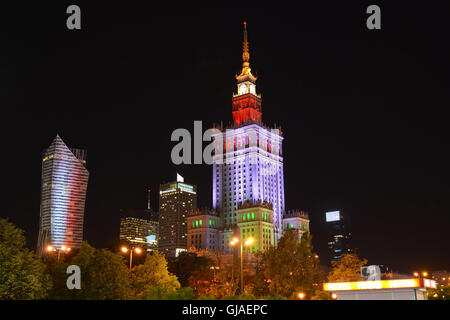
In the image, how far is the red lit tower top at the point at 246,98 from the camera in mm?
190875

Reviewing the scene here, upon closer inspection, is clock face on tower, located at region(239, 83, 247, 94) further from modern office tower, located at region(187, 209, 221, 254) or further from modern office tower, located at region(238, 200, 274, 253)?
modern office tower, located at region(187, 209, 221, 254)

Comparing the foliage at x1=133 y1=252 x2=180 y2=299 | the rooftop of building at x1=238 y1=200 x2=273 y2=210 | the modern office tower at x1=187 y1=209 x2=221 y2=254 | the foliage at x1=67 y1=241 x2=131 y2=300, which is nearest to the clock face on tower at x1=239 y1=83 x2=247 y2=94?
the rooftop of building at x1=238 y1=200 x2=273 y2=210

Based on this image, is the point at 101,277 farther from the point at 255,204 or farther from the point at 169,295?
the point at 255,204

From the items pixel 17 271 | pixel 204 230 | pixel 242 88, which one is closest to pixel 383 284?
pixel 17 271

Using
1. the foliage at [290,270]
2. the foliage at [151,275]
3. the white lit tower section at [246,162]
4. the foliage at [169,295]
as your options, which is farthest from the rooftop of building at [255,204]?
the foliage at [169,295]

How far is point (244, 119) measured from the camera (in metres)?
191

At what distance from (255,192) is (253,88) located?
43.4 meters

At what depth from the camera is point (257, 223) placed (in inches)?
6693

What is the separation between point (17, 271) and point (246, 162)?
453 feet

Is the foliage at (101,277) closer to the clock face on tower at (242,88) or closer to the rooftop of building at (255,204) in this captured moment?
the rooftop of building at (255,204)
